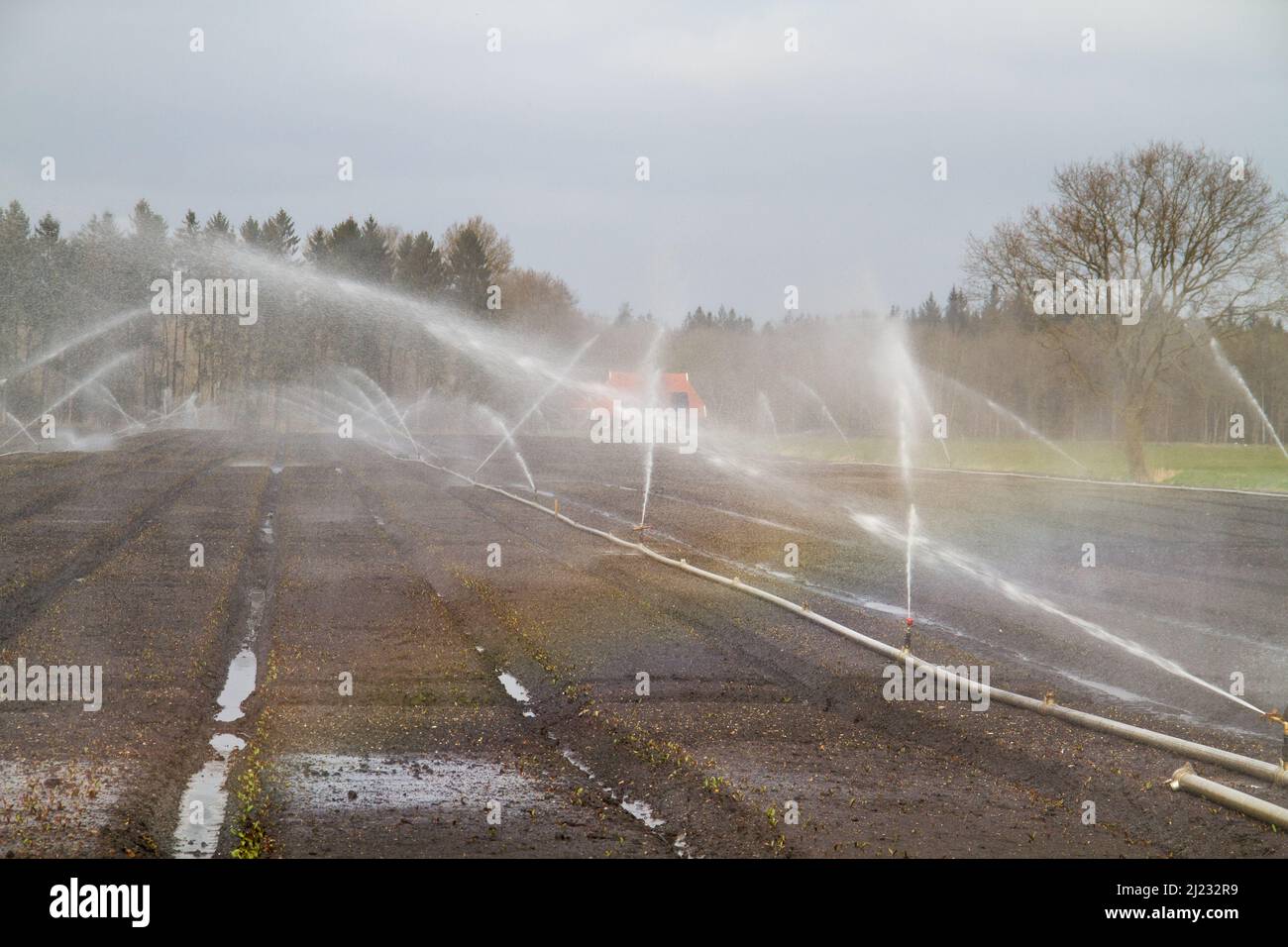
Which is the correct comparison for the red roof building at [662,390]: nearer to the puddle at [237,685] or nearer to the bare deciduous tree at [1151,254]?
the bare deciduous tree at [1151,254]

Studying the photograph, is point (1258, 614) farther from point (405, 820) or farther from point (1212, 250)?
point (1212, 250)

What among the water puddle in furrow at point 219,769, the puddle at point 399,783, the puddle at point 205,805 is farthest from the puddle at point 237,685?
the puddle at point 399,783

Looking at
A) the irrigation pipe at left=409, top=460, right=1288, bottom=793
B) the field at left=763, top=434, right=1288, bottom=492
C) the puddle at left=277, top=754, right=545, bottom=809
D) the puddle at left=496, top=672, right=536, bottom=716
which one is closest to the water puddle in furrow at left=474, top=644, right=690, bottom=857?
the puddle at left=496, top=672, right=536, bottom=716

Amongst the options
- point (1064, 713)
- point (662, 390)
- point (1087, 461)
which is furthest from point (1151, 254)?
point (662, 390)

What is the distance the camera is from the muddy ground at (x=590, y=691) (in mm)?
8766

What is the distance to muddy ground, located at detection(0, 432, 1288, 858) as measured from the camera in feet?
28.8

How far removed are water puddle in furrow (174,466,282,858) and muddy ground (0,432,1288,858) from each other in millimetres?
50

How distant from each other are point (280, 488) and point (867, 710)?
1163 inches

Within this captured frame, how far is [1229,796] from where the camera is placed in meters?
9.18

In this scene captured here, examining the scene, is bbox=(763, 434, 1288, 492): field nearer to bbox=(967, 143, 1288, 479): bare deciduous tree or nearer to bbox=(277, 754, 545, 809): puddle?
bbox=(967, 143, 1288, 479): bare deciduous tree

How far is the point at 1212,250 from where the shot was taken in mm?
43531

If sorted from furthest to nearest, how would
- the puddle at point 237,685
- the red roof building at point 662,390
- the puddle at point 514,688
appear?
the red roof building at point 662,390 < the puddle at point 514,688 < the puddle at point 237,685

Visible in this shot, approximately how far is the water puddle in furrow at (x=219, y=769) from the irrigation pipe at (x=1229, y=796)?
7.54 metres
